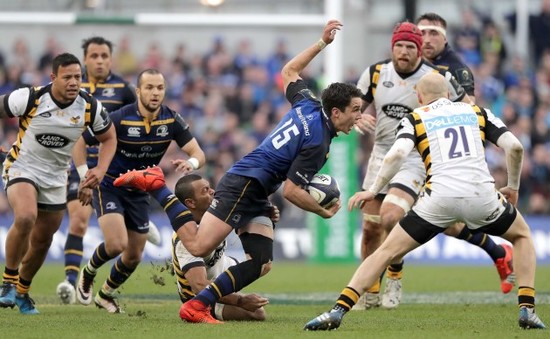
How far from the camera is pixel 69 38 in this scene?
21609mm

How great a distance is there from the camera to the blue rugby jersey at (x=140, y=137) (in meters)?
11.6

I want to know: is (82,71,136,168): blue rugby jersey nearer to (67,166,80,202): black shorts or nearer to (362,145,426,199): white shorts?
(67,166,80,202): black shorts

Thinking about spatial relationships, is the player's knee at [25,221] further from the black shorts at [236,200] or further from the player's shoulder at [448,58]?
the player's shoulder at [448,58]

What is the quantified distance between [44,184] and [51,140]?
45cm

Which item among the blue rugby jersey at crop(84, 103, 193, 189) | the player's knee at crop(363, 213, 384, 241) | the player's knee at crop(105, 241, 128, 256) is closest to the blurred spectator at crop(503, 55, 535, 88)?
the player's knee at crop(363, 213, 384, 241)

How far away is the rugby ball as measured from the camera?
30.8ft

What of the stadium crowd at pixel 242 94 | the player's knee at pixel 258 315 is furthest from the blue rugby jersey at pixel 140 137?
the stadium crowd at pixel 242 94

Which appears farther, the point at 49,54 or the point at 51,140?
the point at 49,54

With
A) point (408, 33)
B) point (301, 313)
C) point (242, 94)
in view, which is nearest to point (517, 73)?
point (242, 94)

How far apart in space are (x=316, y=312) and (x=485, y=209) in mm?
2721

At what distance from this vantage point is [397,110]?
12039mm

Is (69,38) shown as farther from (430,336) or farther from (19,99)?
(430,336)

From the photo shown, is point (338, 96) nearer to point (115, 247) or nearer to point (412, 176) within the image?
point (412, 176)

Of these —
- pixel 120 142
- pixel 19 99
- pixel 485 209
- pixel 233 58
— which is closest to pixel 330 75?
pixel 233 58
